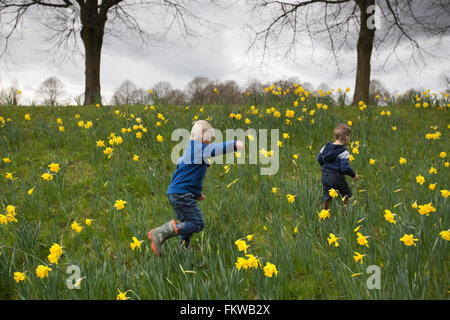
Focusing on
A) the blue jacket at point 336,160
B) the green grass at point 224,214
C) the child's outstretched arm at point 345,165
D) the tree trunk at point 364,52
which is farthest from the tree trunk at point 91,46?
the child's outstretched arm at point 345,165

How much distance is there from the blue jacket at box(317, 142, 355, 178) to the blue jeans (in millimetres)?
1679

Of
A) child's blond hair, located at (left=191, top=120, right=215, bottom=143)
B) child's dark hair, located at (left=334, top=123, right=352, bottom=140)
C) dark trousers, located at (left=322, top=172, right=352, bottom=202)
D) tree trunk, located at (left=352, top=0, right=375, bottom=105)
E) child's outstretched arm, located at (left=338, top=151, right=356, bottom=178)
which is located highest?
tree trunk, located at (left=352, top=0, right=375, bottom=105)

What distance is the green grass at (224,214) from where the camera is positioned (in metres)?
2.16

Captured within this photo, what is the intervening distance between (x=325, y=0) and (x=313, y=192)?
9.10 metres

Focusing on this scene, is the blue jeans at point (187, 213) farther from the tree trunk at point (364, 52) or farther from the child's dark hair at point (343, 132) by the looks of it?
the tree trunk at point (364, 52)

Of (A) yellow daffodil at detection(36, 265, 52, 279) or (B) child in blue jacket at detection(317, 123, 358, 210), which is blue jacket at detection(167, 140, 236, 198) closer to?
(A) yellow daffodil at detection(36, 265, 52, 279)

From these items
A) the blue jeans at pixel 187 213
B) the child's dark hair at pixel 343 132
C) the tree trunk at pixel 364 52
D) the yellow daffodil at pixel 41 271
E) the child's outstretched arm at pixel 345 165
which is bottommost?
the yellow daffodil at pixel 41 271

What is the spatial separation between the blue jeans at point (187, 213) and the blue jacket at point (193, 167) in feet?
0.18

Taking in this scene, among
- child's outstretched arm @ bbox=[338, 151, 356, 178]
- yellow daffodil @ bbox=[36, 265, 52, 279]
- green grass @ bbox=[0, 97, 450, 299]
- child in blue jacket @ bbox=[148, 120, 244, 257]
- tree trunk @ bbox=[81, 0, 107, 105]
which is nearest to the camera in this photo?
yellow daffodil @ bbox=[36, 265, 52, 279]

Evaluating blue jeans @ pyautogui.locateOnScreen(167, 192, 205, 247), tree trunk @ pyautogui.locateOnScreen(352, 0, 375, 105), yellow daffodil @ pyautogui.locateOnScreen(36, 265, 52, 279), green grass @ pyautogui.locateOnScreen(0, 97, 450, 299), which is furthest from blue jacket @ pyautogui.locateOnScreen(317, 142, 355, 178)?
tree trunk @ pyautogui.locateOnScreen(352, 0, 375, 105)

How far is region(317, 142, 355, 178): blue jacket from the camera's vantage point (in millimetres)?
3416

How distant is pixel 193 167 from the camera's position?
9.32ft

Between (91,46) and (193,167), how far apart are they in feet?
31.0
